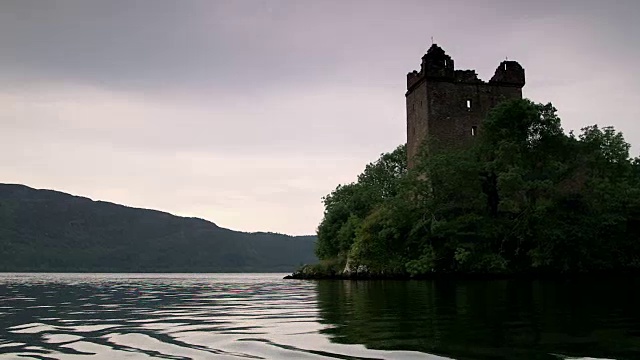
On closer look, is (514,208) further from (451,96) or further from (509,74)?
(509,74)

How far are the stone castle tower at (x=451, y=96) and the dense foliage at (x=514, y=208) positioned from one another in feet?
20.4

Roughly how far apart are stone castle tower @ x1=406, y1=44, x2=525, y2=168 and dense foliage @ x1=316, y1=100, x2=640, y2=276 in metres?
6.21

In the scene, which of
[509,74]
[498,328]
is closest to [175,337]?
[498,328]

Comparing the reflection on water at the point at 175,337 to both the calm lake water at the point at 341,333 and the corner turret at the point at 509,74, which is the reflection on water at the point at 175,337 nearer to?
the calm lake water at the point at 341,333

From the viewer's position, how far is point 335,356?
33.4ft

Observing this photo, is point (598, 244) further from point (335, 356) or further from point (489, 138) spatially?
point (335, 356)

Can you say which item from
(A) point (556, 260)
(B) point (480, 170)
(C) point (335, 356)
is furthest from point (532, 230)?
(C) point (335, 356)

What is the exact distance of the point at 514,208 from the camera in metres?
54.4

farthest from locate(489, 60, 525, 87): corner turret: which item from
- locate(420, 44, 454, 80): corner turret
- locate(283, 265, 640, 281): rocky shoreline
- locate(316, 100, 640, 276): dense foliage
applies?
locate(283, 265, 640, 281): rocky shoreline

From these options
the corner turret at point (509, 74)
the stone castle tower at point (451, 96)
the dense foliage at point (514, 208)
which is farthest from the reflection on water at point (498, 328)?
the corner turret at point (509, 74)

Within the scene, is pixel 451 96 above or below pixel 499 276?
above

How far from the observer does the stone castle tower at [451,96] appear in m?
67.9

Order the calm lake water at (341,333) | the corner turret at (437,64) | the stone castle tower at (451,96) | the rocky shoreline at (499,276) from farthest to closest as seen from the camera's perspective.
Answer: the corner turret at (437,64), the stone castle tower at (451,96), the rocky shoreline at (499,276), the calm lake water at (341,333)

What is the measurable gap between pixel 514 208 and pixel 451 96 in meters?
18.1
